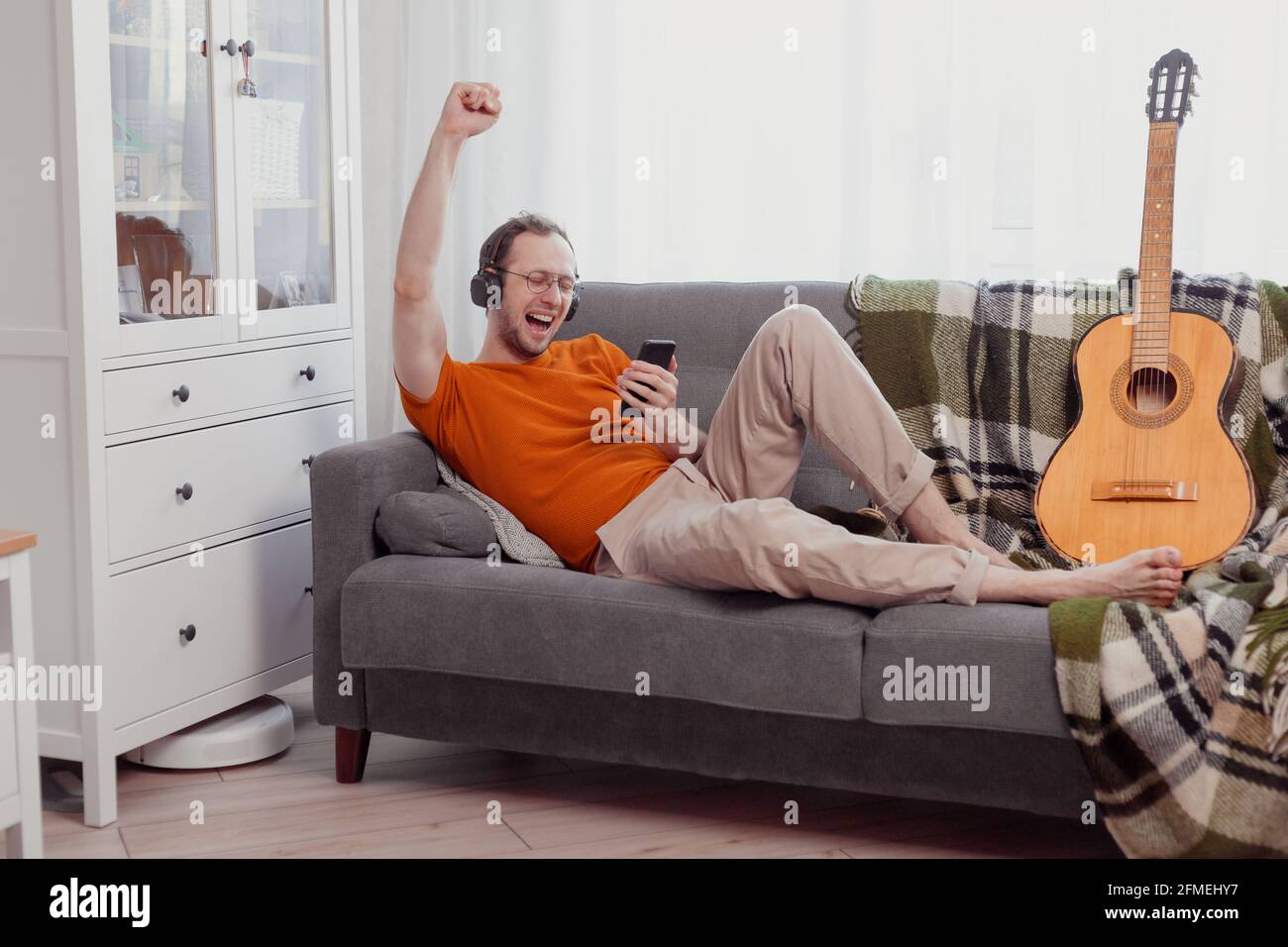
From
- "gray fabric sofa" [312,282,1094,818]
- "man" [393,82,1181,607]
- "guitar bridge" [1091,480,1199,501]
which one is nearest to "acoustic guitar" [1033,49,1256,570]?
"guitar bridge" [1091,480,1199,501]

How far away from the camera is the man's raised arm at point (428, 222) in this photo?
88.8 inches

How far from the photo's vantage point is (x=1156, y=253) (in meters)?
2.27

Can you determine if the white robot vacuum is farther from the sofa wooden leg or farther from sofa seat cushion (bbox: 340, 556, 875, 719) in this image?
sofa seat cushion (bbox: 340, 556, 875, 719)

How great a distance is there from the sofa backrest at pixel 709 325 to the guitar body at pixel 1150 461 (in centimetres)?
41

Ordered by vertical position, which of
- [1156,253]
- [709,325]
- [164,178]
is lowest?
[709,325]

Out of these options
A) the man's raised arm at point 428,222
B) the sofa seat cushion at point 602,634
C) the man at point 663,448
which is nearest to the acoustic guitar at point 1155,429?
the man at point 663,448

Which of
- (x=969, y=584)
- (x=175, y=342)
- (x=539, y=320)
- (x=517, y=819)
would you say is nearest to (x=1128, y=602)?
(x=969, y=584)

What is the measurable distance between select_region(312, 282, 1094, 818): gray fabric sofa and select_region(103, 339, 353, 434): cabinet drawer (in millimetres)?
248

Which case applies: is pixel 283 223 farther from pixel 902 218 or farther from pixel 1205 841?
pixel 1205 841

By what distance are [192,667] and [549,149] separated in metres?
1.57

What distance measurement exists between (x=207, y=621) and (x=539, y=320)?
0.79 metres

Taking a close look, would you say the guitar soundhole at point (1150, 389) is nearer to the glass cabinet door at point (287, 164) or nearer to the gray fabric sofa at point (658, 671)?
the gray fabric sofa at point (658, 671)

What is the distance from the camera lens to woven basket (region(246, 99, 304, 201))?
2.46 meters

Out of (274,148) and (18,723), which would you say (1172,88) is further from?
(18,723)
